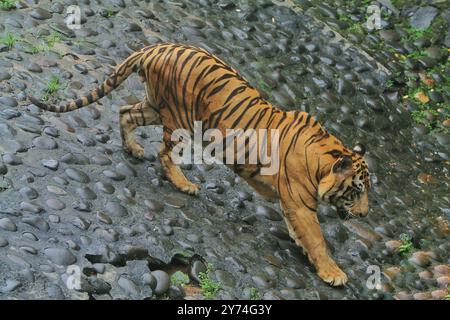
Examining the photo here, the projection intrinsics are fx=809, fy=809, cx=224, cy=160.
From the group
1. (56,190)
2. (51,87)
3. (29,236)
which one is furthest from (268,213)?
(51,87)

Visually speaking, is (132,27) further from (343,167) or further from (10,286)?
(10,286)

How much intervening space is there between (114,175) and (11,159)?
82cm

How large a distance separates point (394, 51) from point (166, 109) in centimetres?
356

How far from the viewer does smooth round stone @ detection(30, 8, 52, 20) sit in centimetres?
823

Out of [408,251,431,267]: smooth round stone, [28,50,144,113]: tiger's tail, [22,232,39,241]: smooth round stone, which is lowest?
[408,251,431,267]: smooth round stone

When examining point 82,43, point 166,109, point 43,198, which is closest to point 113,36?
point 82,43

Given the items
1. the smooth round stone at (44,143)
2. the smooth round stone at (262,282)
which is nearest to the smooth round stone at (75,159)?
the smooth round stone at (44,143)

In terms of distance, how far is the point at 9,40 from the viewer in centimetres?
773

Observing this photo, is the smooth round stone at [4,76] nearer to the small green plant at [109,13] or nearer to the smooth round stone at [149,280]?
the small green plant at [109,13]

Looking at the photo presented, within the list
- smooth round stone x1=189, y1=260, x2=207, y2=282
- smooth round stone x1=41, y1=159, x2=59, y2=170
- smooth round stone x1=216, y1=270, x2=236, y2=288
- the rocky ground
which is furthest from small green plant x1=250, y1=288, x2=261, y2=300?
smooth round stone x1=41, y1=159, x2=59, y2=170

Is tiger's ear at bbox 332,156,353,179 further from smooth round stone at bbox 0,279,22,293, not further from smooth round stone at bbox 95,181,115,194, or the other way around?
smooth round stone at bbox 0,279,22,293

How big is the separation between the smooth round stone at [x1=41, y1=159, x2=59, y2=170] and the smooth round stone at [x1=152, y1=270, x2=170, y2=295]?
1.36 m

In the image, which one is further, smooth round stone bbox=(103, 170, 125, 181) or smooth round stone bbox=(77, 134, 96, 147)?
smooth round stone bbox=(77, 134, 96, 147)
